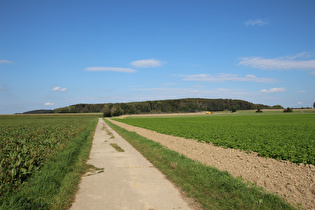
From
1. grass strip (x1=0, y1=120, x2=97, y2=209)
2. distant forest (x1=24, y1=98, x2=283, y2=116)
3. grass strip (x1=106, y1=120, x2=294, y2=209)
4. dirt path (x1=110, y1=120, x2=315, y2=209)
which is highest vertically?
distant forest (x1=24, y1=98, x2=283, y2=116)

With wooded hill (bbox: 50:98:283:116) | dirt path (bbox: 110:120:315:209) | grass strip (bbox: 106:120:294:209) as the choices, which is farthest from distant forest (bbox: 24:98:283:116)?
grass strip (bbox: 106:120:294:209)

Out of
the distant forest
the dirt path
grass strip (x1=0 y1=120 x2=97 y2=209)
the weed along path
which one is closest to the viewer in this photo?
grass strip (x1=0 y1=120 x2=97 y2=209)

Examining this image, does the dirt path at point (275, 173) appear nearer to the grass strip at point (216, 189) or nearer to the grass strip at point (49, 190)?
the grass strip at point (216, 189)

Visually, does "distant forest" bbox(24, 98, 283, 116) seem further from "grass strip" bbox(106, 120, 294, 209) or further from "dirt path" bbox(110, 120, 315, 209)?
"grass strip" bbox(106, 120, 294, 209)

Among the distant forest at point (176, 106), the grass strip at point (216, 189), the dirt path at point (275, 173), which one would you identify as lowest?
the dirt path at point (275, 173)

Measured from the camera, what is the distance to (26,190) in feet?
19.3

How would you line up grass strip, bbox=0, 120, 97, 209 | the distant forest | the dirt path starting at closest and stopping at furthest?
grass strip, bbox=0, 120, 97, 209 < the dirt path < the distant forest

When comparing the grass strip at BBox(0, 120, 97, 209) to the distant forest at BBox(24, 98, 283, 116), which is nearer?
the grass strip at BBox(0, 120, 97, 209)

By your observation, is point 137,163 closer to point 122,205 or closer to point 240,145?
point 122,205

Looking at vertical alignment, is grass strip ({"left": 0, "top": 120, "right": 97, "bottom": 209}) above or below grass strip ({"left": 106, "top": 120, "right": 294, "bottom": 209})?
above

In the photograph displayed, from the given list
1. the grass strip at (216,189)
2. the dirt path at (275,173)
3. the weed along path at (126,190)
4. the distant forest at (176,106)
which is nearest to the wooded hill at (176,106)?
the distant forest at (176,106)

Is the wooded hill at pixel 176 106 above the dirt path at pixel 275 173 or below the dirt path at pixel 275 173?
above

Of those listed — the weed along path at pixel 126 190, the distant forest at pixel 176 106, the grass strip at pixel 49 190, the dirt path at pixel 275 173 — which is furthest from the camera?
the distant forest at pixel 176 106

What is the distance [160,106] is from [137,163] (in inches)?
7013
